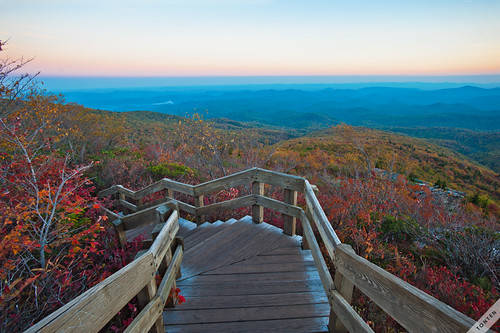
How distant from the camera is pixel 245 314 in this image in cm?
288

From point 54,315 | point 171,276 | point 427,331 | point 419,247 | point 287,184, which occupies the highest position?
point 54,315

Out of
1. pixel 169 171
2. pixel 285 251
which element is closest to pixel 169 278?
pixel 285 251

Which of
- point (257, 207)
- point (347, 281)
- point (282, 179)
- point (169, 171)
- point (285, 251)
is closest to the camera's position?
point (347, 281)

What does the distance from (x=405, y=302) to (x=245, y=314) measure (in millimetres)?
1866

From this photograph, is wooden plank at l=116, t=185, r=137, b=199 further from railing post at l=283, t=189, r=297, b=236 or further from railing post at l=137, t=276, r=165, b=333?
railing post at l=137, t=276, r=165, b=333

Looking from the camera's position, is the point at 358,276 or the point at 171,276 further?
the point at 171,276

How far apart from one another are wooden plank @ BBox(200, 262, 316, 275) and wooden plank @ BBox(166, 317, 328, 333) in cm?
87

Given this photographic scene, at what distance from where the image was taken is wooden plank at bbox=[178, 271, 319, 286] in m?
3.44

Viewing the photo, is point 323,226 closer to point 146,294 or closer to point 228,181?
point 146,294

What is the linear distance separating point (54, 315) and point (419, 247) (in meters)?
6.57

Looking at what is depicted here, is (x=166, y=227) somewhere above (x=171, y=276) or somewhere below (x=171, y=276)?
above

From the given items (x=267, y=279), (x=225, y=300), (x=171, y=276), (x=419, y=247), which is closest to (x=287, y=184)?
(x=267, y=279)

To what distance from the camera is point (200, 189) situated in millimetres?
4910

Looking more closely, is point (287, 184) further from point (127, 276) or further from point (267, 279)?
point (127, 276)
